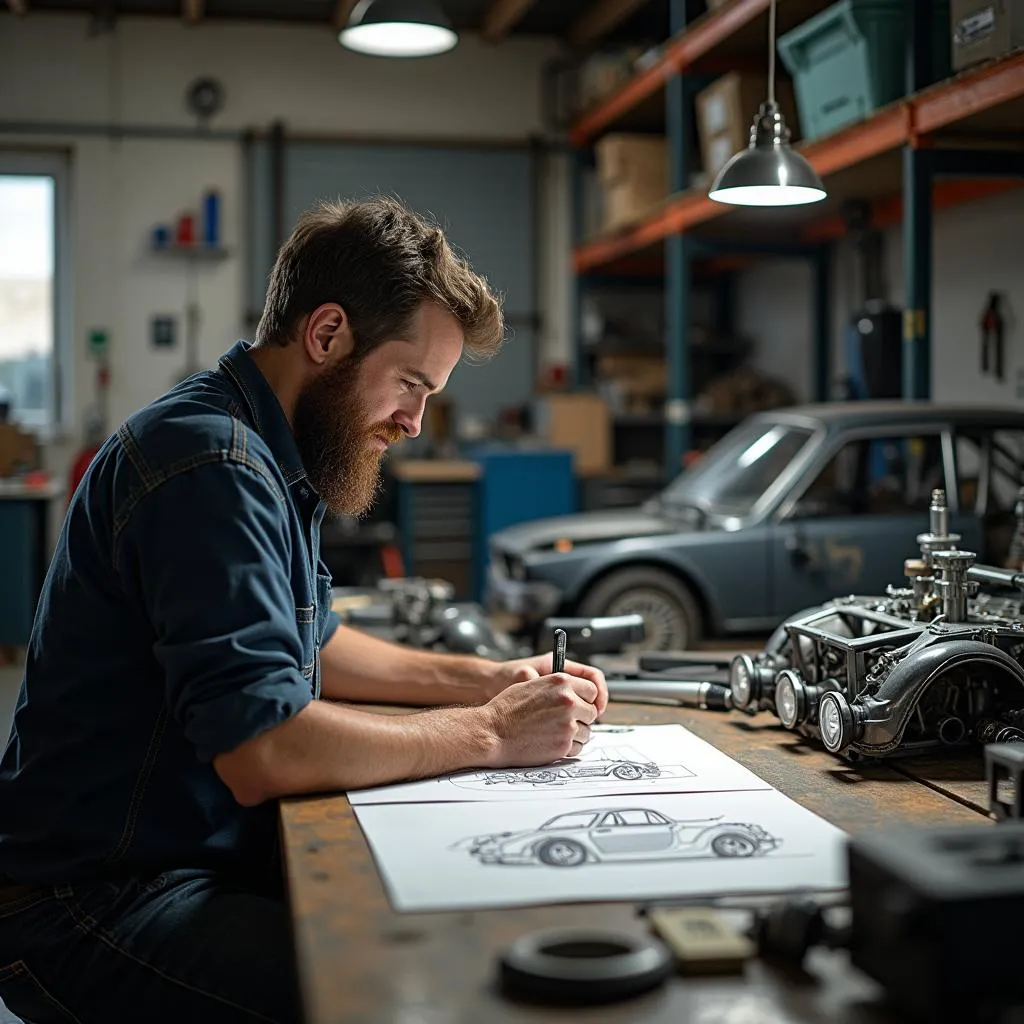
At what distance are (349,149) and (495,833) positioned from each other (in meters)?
7.86

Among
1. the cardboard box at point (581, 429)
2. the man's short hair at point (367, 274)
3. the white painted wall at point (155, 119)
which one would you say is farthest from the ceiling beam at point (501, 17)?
the man's short hair at point (367, 274)

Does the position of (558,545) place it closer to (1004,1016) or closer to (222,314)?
(222,314)

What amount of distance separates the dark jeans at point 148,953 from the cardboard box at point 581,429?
6635 mm

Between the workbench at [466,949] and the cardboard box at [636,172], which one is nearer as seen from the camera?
the workbench at [466,949]

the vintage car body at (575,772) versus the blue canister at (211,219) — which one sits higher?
the blue canister at (211,219)

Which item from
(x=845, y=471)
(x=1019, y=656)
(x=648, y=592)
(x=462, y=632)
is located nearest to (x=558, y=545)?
(x=648, y=592)

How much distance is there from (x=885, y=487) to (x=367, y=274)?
13.4 ft

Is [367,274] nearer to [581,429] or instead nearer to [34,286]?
[581,429]

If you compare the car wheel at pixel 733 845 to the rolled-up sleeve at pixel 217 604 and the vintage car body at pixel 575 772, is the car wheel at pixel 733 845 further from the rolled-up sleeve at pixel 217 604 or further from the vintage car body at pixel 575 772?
the rolled-up sleeve at pixel 217 604

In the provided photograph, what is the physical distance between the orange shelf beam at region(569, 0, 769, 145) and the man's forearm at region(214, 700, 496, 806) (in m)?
4.66

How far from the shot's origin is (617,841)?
4.69 feet

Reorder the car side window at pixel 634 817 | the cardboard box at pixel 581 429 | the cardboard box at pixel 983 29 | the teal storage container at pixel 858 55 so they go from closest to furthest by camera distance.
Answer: the car side window at pixel 634 817 < the cardboard box at pixel 983 29 < the teal storage container at pixel 858 55 < the cardboard box at pixel 581 429

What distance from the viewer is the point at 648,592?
5383 mm

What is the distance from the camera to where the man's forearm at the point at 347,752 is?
5.03 ft
